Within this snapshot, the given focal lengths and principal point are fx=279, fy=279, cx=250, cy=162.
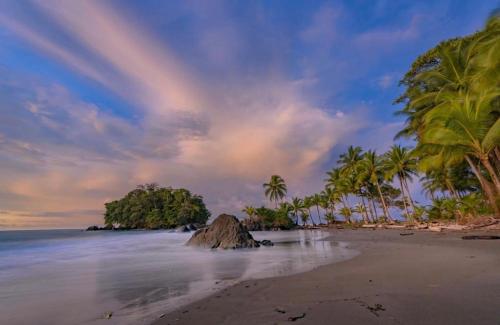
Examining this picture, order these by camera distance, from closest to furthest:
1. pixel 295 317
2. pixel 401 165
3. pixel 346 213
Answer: pixel 295 317 → pixel 401 165 → pixel 346 213

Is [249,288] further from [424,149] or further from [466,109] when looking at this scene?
[424,149]

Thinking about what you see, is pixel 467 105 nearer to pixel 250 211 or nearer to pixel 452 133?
pixel 452 133

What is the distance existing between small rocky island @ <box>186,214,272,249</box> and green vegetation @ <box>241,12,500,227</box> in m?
14.3

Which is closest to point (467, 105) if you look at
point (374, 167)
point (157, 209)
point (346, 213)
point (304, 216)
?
point (374, 167)

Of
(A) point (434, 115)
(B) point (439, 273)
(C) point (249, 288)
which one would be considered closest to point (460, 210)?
(A) point (434, 115)

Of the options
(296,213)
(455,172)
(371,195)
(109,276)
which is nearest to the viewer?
(109,276)

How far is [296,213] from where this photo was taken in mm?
77125

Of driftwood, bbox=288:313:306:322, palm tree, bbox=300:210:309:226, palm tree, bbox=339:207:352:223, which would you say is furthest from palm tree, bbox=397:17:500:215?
palm tree, bbox=300:210:309:226

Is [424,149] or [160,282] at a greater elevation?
[424,149]

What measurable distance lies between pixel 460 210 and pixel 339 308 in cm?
2793

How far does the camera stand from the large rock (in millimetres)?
19530

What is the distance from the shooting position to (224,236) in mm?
20078

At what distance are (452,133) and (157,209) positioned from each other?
10000 centimetres

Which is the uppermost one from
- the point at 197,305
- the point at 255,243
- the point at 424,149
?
the point at 424,149
